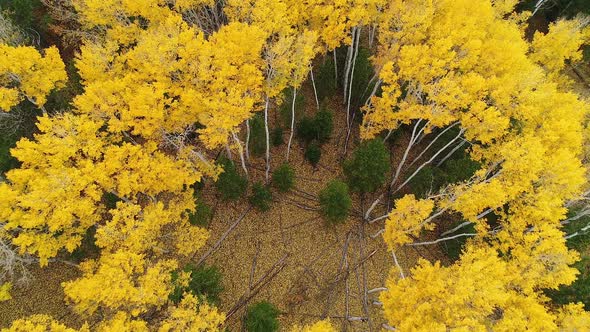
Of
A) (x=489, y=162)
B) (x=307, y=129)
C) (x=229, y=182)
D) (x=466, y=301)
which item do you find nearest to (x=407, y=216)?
(x=466, y=301)

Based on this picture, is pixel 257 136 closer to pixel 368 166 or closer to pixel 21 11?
pixel 368 166

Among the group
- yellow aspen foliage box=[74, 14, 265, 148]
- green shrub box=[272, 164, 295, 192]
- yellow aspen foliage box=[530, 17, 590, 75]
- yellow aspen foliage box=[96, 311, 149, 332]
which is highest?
yellow aspen foliage box=[74, 14, 265, 148]

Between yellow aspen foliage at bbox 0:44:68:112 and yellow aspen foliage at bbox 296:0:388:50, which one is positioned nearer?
yellow aspen foliage at bbox 0:44:68:112

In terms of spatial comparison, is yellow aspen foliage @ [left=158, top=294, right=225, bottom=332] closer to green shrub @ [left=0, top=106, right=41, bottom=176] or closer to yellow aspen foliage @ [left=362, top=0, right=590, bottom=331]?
yellow aspen foliage @ [left=362, top=0, right=590, bottom=331]

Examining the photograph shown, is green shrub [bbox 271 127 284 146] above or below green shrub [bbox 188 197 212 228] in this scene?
above

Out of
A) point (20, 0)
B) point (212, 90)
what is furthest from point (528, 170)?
point (20, 0)

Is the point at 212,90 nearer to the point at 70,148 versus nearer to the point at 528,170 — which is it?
the point at 70,148

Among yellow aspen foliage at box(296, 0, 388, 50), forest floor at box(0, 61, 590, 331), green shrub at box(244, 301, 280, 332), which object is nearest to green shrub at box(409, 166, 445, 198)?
forest floor at box(0, 61, 590, 331)
